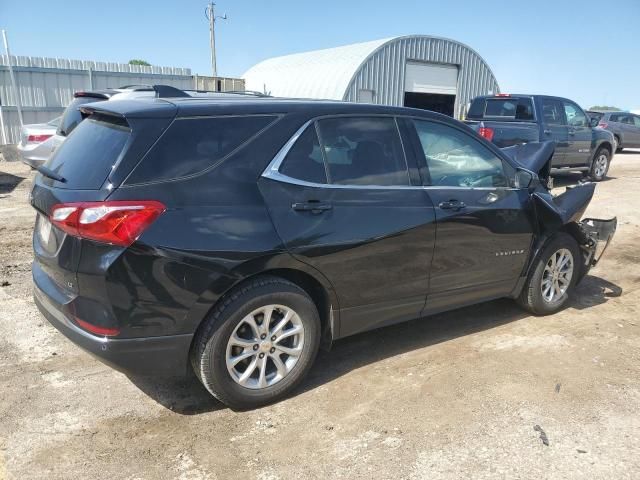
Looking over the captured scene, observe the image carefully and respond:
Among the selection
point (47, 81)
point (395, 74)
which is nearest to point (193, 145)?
point (47, 81)

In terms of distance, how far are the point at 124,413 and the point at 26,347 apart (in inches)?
50.7

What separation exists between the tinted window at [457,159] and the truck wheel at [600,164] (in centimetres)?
1024

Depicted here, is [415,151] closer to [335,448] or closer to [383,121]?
[383,121]

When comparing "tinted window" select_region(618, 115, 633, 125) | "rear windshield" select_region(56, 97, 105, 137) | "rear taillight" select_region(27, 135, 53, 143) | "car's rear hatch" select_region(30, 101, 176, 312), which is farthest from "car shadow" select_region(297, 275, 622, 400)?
"tinted window" select_region(618, 115, 633, 125)

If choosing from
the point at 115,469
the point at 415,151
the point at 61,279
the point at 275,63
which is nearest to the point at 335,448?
the point at 115,469

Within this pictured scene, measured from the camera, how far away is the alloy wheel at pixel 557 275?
4.68m

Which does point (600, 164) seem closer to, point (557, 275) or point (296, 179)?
point (557, 275)

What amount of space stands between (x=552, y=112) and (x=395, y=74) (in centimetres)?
1307

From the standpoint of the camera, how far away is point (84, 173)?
2904 mm

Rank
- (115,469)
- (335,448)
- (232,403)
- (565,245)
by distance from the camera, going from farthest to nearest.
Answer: (565,245) → (232,403) → (335,448) → (115,469)

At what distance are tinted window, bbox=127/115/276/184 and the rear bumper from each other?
83cm

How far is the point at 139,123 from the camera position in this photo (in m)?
2.86

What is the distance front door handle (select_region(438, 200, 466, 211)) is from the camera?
3773mm

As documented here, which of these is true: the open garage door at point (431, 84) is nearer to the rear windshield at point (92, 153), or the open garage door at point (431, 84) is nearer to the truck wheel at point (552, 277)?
the truck wheel at point (552, 277)
